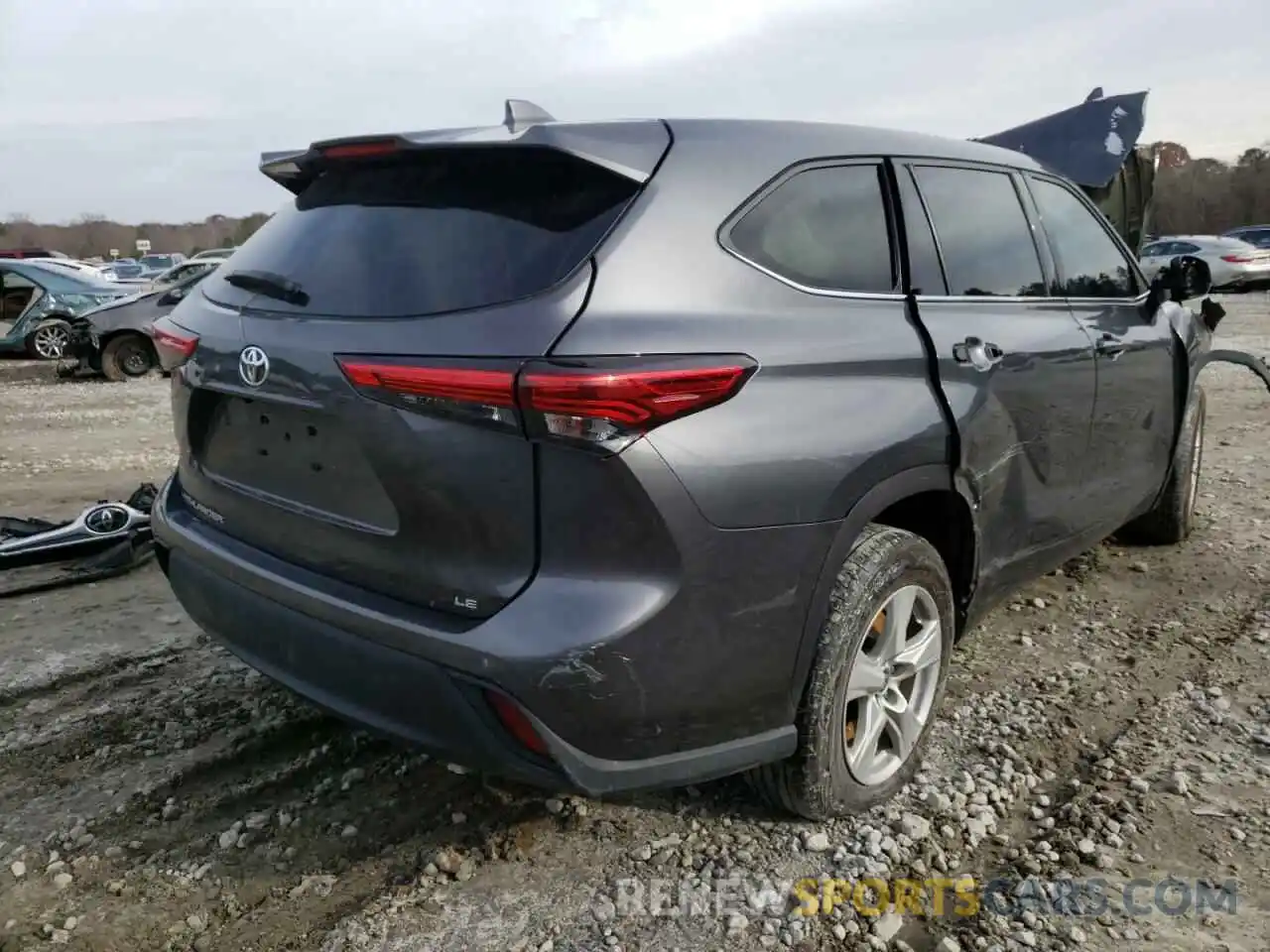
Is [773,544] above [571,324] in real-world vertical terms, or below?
below

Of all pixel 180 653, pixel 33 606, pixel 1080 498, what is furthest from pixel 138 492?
pixel 1080 498

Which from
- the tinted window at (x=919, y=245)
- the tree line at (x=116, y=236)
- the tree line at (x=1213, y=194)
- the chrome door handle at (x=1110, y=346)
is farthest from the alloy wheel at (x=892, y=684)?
the tree line at (x=116, y=236)

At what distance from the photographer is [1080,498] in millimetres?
3439

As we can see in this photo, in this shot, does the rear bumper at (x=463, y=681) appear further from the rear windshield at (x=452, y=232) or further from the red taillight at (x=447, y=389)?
the rear windshield at (x=452, y=232)

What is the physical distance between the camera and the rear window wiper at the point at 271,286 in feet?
7.52

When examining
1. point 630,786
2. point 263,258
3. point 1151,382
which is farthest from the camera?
point 1151,382

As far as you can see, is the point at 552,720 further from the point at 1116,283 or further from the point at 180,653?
the point at 1116,283

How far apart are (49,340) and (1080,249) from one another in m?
15.0

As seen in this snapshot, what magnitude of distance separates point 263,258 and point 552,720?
148 centimetres

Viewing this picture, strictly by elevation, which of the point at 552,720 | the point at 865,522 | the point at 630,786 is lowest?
the point at 630,786

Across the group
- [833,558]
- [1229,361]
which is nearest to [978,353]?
[833,558]

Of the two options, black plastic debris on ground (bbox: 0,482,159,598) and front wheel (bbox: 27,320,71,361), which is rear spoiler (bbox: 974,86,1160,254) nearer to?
black plastic debris on ground (bbox: 0,482,159,598)

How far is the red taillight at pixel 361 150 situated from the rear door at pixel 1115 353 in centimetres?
236

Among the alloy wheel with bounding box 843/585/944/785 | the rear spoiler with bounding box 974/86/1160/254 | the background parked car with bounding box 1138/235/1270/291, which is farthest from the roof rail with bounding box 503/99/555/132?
the background parked car with bounding box 1138/235/1270/291
